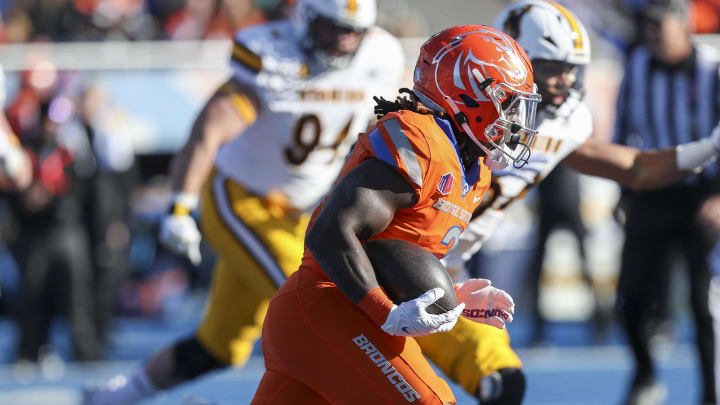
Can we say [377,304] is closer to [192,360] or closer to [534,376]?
[192,360]

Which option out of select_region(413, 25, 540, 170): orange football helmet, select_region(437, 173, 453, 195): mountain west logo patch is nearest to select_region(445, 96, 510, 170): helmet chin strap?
select_region(413, 25, 540, 170): orange football helmet

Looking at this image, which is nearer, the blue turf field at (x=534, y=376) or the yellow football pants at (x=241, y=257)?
the yellow football pants at (x=241, y=257)

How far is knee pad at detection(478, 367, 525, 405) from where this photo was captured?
4012mm

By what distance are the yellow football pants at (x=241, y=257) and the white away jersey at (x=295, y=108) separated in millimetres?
93

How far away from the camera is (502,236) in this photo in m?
10.6

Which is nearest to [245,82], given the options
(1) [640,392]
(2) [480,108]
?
(2) [480,108]

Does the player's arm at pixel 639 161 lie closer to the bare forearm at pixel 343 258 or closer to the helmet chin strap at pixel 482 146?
the helmet chin strap at pixel 482 146

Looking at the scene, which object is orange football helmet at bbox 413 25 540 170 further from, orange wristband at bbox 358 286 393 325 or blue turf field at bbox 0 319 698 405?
blue turf field at bbox 0 319 698 405

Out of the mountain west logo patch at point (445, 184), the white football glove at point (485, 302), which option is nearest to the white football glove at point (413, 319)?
the mountain west logo patch at point (445, 184)

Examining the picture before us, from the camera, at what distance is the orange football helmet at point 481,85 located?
333 cm

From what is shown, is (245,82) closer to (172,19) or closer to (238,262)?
(238,262)

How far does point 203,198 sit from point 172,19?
7.28 m

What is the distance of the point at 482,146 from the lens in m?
3.38

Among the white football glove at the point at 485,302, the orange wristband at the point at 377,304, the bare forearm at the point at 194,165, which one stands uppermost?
the orange wristband at the point at 377,304
